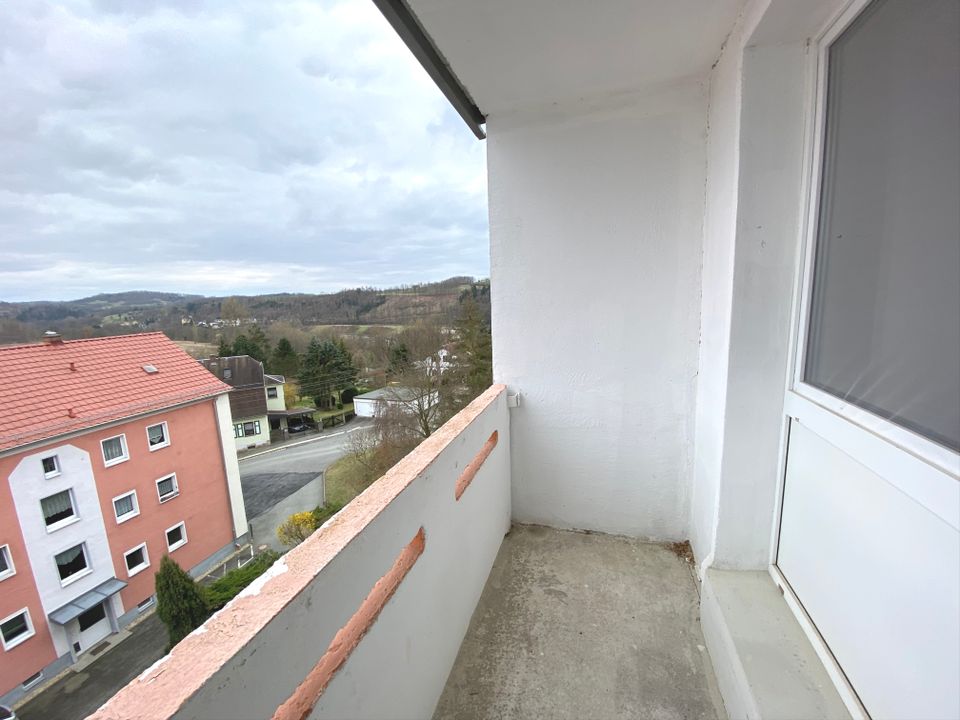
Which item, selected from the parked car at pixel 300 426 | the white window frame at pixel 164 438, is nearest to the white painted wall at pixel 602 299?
the white window frame at pixel 164 438

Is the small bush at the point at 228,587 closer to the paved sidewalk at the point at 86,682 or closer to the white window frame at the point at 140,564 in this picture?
the paved sidewalk at the point at 86,682

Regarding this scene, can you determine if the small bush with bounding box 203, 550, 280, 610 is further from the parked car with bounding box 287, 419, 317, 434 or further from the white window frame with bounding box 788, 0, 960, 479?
the parked car with bounding box 287, 419, 317, 434

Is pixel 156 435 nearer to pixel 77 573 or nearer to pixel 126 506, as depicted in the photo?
pixel 126 506

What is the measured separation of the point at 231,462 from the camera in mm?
4438

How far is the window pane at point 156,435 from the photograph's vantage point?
9.19 feet

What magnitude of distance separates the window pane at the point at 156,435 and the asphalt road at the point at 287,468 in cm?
287

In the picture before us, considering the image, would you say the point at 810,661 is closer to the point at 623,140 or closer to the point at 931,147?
the point at 931,147

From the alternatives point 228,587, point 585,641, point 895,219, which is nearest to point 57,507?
point 228,587

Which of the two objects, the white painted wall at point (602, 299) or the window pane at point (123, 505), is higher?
the white painted wall at point (602, 299)

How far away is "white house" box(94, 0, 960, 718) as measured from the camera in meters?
0.79

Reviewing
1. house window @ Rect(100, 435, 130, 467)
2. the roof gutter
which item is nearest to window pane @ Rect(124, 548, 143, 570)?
house window @ Rect(100, 435, 130, 467)

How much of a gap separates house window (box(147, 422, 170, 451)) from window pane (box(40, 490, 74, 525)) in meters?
0.50

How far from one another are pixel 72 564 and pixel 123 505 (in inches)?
18.9

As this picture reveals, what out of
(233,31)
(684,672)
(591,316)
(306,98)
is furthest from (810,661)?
(306,98)
